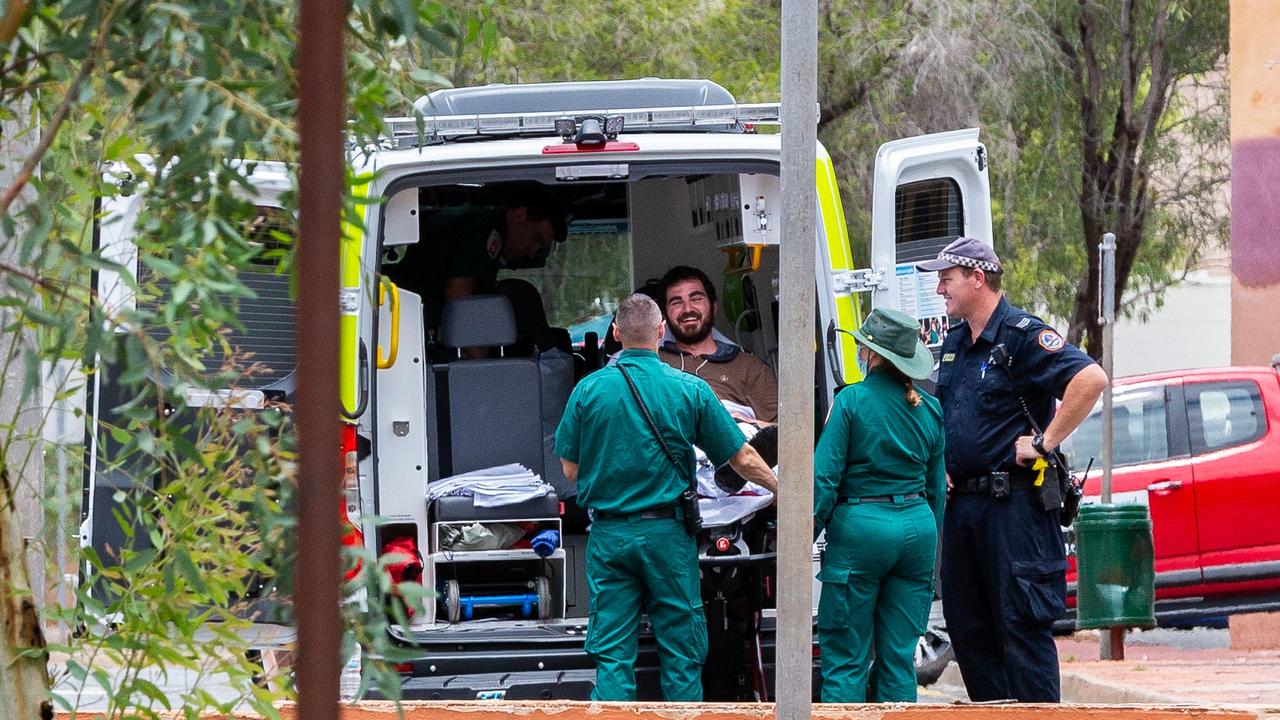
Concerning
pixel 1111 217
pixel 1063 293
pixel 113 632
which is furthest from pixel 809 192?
pixel 1063 293

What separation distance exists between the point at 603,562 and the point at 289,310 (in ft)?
4.33

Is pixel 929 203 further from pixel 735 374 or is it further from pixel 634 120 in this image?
pixel 735 374

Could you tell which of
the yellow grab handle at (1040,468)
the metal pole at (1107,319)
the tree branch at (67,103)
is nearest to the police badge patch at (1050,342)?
the yellow grab handle at (1040,468)

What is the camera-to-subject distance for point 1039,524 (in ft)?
18.2

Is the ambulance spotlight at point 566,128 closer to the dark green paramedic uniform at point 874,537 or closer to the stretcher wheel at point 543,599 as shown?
the dark green paramedic uniform at point 874,537

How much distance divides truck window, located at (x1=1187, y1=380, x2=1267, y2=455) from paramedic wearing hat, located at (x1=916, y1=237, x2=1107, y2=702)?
208 inches

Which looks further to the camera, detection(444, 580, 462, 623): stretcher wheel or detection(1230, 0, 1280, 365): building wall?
detection(1230, 0, 1280, 365): building wall

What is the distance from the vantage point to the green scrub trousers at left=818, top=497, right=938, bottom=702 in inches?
216

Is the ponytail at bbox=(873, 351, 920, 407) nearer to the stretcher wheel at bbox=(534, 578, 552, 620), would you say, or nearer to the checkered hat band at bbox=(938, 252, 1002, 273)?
the checkered hat band at bbox=(938, 252, 1002, 273)

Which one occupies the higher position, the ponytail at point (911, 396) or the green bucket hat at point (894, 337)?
the green bucket hat at point (894, 337)

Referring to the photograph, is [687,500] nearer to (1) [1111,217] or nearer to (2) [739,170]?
(2) [739,170]

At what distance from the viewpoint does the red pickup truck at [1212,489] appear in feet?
33.8

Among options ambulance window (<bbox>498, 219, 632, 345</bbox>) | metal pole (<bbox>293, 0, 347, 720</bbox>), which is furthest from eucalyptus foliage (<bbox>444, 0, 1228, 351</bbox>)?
metal pole (<bbox>293, 0, 347, 720</bbox>)

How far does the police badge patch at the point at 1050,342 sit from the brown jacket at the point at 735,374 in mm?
1337
